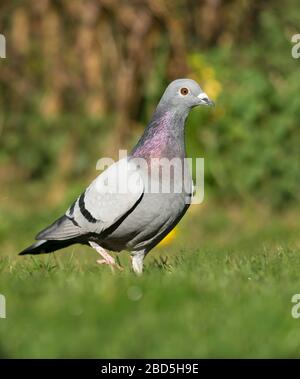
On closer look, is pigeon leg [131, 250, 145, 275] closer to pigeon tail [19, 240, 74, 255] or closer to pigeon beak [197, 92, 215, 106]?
pigeon tail [19, 240, 74, 255]

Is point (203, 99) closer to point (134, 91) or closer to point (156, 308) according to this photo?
point (156, 308)

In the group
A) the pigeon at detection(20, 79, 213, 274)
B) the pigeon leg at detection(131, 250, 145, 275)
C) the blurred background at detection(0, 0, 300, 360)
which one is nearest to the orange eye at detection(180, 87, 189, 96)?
the pigeon at detection(20, 79, 213, 274)

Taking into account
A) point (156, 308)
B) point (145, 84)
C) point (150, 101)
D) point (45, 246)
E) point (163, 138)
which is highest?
point (145, 84)

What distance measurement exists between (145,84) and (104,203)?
21.4ft

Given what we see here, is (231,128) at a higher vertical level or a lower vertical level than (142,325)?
higher

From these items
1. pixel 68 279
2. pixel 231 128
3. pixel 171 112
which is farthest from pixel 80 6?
pixel 68 279

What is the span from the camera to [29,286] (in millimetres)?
4930

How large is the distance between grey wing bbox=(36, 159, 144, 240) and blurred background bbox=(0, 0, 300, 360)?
11.3 feet

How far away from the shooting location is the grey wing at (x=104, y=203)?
5457mm

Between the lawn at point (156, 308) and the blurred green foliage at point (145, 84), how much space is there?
4.91 meters

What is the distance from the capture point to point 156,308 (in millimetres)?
4477

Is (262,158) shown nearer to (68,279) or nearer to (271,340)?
(68,279)

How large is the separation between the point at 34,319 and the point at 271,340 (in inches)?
42.6

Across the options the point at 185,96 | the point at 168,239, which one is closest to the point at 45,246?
the point at 185,96
